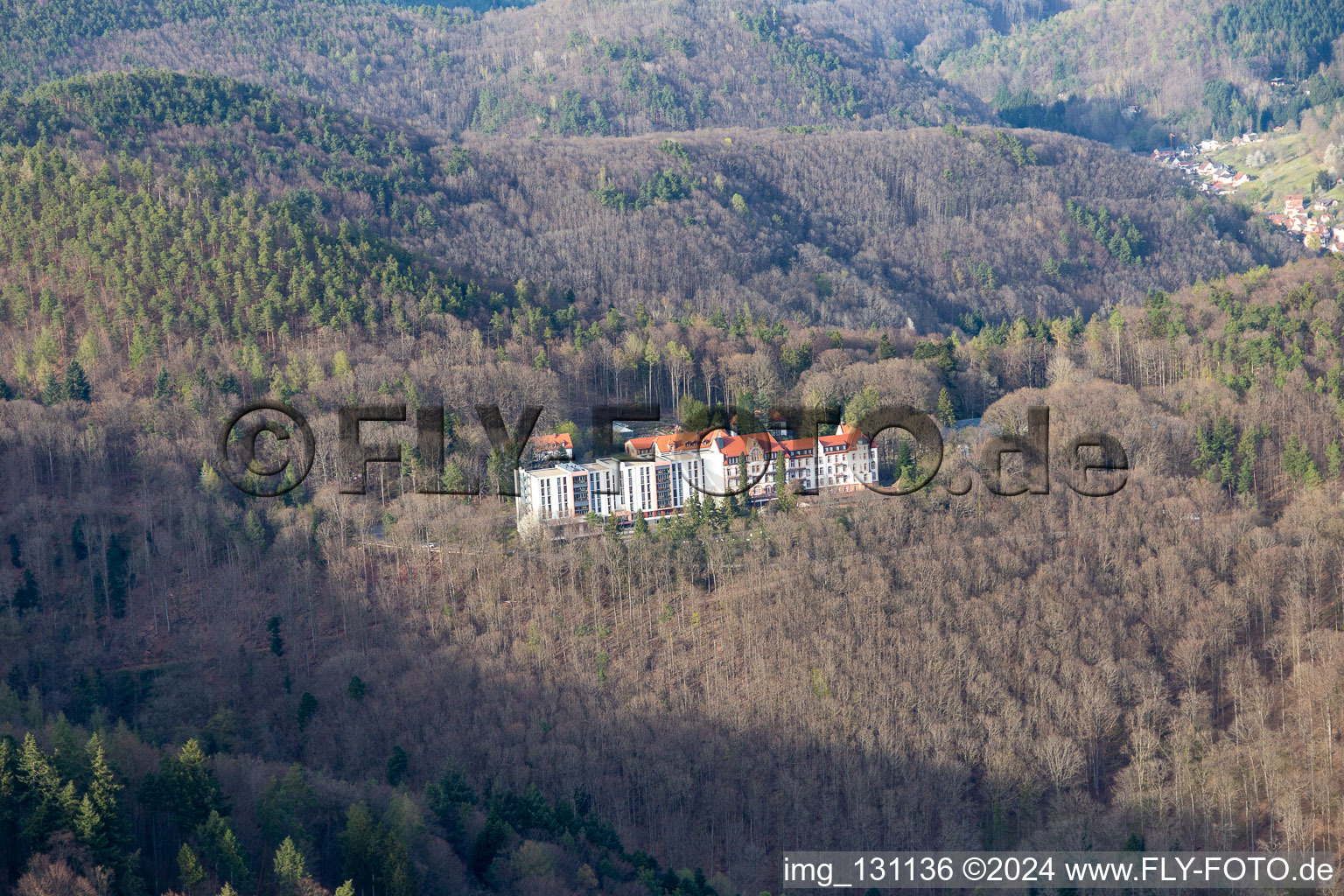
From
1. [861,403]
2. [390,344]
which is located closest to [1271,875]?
[861,403]

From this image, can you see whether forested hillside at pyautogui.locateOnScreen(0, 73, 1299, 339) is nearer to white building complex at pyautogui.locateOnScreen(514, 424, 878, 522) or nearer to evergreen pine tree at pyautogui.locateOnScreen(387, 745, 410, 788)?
white building complex at pyautogui.locateOnScreen(514, 424, 878, 522)

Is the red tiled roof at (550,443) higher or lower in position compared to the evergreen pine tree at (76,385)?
lower

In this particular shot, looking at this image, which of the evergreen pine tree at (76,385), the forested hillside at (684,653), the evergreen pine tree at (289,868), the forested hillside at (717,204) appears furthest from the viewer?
the forested hillside at (717,204)

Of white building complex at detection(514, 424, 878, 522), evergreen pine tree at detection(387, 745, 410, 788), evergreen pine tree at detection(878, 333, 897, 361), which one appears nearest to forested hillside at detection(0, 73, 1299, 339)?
evergreen pine tree at detection(878, 333, 897, 361)

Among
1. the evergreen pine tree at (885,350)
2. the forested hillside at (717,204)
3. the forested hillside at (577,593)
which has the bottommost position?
the forested hillside at (577,593)

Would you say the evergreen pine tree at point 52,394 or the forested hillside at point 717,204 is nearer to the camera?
the evergreen pine tree at point 52,394

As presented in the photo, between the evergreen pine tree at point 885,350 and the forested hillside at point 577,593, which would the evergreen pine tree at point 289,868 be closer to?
the forested hillside at point 577,593

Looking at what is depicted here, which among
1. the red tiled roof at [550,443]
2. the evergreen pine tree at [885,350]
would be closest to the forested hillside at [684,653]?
the red tiled roof at [550,443]

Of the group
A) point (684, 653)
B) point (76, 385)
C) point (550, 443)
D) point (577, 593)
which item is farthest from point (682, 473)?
point (76, 385)

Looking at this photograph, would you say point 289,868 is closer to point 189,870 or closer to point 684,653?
point 189,870
